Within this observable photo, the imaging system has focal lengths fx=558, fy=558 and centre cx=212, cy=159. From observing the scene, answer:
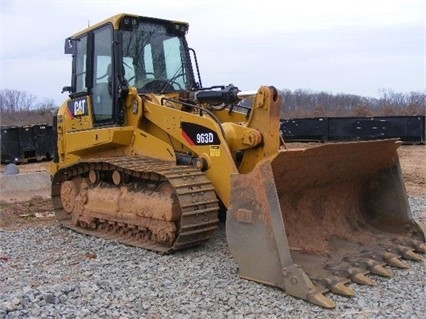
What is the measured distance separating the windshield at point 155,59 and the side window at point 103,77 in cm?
24

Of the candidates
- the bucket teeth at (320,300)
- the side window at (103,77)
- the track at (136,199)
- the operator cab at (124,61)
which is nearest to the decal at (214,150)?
the track at (136,199)

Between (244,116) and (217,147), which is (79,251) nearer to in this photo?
(217,147)

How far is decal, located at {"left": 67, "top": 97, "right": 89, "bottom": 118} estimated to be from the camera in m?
7.62

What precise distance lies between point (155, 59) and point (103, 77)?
73cm

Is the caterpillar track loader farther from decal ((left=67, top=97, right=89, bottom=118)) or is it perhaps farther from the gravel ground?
the gravel ground

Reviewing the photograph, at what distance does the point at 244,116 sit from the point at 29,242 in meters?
3.10

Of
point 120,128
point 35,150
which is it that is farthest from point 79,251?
point 35,150

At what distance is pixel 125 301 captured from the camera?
4.36 m

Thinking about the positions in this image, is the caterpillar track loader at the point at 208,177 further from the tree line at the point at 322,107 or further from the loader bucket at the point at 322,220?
the tree line at the point at 322,107

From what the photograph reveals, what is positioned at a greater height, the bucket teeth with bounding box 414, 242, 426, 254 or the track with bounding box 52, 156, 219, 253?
the track with bounding box 52, 156, 219, 253

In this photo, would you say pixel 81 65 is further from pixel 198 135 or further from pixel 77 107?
pixel 198 135

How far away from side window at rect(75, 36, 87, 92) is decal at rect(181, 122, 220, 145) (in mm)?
2140

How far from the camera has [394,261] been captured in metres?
5.11

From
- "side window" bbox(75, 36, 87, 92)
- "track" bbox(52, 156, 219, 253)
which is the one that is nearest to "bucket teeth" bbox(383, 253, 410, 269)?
"track" bbox(52, 156, 219, 253)
